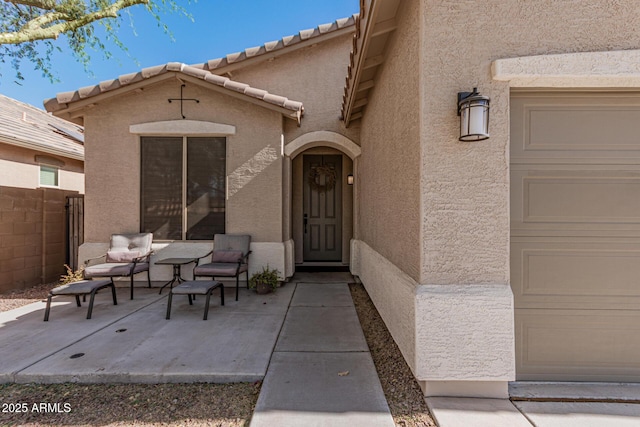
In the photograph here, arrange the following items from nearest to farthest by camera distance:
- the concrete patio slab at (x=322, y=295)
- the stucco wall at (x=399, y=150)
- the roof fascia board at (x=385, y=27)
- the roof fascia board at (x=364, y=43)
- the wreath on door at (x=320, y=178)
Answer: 1. the stucco wall at (x=399, y=150)
2. the roof fascia board at (x=364, y=43)
3. the roof fascia board at (x=385, y=27)
4. the concrete patio slab at (x=322, y=295)
5. the wreath on door at (x=320, y=178)

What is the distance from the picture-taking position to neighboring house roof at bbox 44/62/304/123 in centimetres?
603

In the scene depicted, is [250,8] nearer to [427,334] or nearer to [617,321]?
[427,334]

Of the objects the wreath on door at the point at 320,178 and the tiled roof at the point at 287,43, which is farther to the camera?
the wreath on door at the point at 320,178

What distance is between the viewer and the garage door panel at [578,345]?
281 centimetres

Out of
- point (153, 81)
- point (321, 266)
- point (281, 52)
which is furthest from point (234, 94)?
point (321, 266)

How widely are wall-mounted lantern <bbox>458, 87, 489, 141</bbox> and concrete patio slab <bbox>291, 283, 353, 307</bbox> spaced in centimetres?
366

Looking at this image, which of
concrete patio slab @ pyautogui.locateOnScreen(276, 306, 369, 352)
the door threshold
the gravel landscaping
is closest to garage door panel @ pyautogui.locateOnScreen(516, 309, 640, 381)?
the gravel landscaping

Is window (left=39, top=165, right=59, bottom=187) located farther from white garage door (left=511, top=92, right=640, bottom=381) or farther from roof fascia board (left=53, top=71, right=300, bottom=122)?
white garage door (left=511, top=92, right=640, bottom=381)

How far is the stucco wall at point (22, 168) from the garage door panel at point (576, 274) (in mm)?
11116

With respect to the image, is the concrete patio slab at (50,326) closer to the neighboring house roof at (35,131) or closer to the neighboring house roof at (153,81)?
the neighboring house roof at (153,81)

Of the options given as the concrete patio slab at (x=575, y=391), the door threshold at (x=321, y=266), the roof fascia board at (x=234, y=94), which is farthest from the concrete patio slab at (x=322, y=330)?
the roof fascia board at (x=234, y=94)

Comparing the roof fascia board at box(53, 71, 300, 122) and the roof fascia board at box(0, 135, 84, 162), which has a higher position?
the roof fascia board at box(53, 71, 300, 122)

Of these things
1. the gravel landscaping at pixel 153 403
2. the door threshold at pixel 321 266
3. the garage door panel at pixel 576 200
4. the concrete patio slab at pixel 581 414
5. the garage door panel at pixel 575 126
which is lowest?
the gravel landscaping at pixel 153 403

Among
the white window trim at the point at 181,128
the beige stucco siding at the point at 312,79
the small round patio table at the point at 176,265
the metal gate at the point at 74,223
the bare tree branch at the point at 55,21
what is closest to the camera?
→ the small round patio table at the point at 176,265
